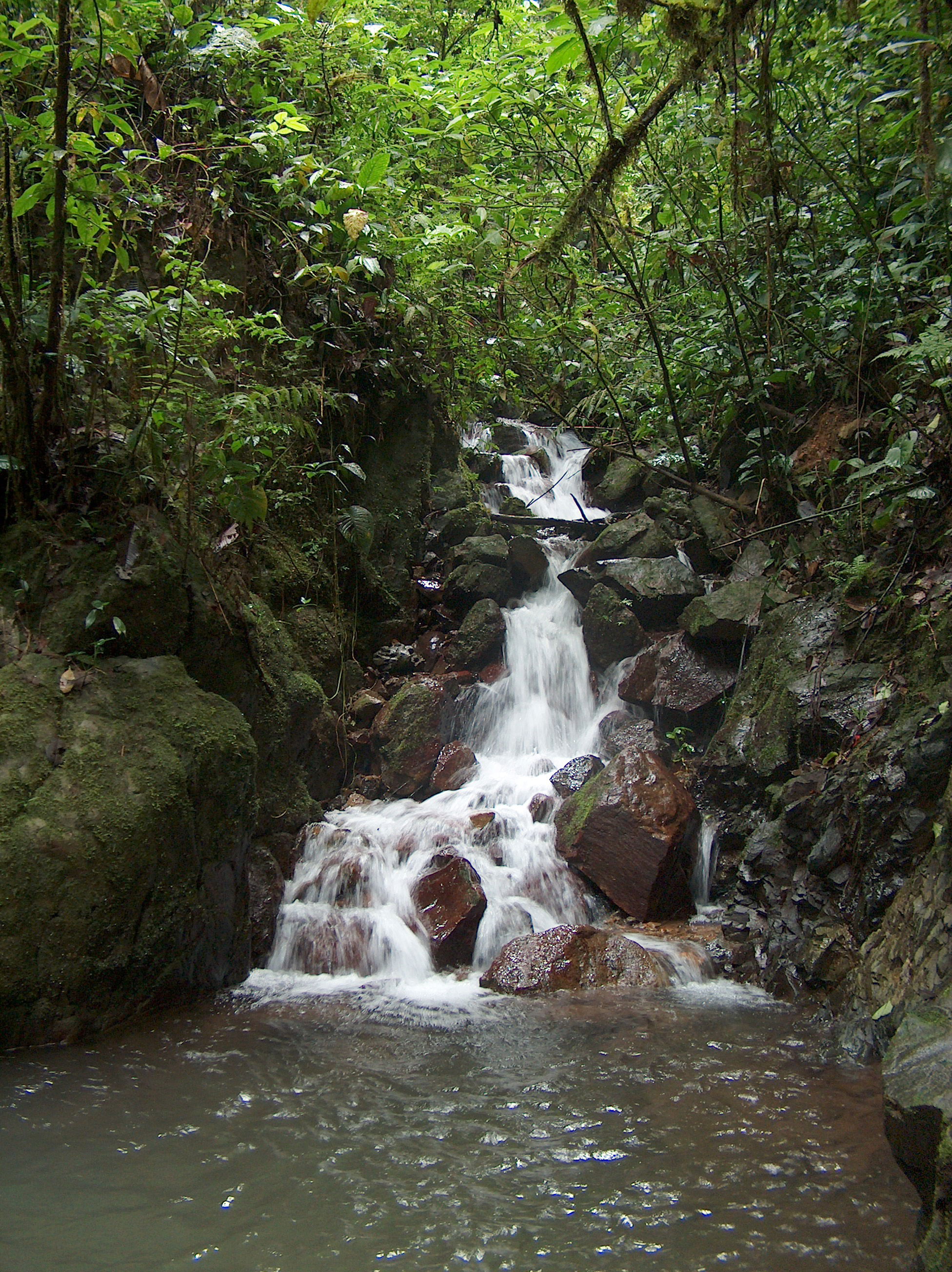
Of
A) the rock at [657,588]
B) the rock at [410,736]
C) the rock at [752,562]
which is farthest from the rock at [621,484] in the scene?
the rock at [410,736]

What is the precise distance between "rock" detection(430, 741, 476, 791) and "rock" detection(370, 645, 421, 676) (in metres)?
1.06

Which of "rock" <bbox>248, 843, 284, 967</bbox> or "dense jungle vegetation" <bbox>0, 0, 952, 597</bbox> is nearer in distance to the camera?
"dense jungle vegetation" <bbox>0, 0, 952, 597</bbox>

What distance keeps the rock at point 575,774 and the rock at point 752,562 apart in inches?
93.4

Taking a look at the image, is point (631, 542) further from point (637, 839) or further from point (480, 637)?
point (637, 839)

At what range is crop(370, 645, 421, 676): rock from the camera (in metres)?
8.29

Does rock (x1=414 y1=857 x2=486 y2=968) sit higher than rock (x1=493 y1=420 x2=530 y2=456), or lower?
lower

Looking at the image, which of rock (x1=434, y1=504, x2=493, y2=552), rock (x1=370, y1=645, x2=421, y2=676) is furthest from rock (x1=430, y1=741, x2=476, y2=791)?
rock (x1=434, y1=504, x2=493, y2=552)

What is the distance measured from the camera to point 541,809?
22.7 ft

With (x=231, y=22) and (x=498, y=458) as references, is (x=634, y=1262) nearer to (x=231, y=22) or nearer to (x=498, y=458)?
(x=231, y=22)

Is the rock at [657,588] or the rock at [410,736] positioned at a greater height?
the rock at [657,588]

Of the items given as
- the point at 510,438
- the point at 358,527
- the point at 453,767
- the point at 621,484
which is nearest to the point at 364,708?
the point at 453,767

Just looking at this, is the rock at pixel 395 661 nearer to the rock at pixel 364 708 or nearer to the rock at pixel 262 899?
the rock at pixel 364 708

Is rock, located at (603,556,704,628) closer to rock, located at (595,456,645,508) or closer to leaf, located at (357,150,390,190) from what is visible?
rock, located at (595,456,645,508)

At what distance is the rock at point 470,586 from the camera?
9.13 metres
